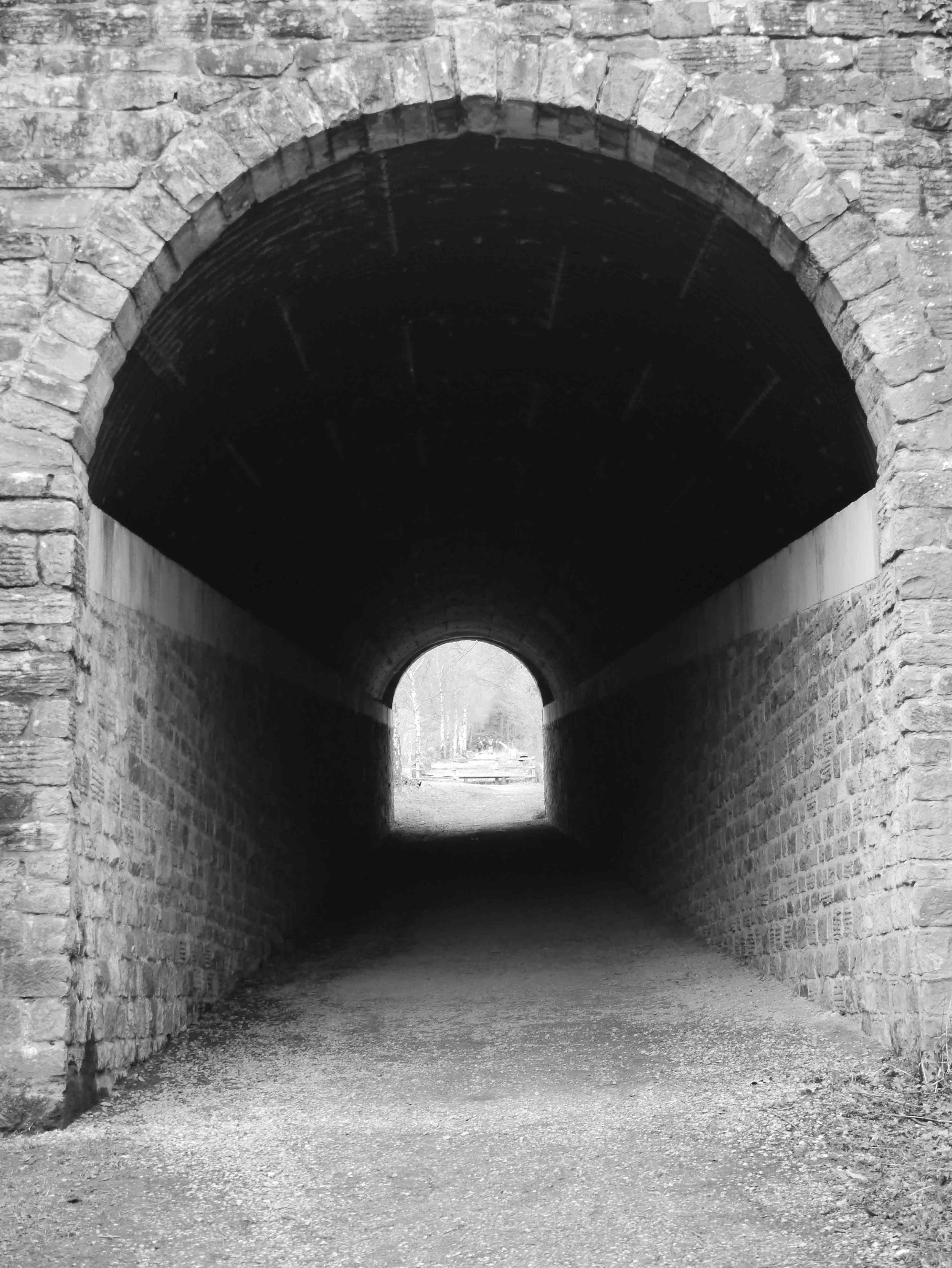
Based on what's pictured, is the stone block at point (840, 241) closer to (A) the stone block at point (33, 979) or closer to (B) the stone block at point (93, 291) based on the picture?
(B) the stone block at point (93, 291)

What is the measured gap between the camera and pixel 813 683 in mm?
6938

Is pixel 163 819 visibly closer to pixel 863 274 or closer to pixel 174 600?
pixel 174 600

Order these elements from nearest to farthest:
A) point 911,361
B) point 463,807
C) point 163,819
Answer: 1. point 911,361
2. point 163,819
3. point 463,807

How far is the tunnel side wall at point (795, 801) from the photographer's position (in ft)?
19.0

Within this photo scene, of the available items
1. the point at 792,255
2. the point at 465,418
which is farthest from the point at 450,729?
the point at 792,255

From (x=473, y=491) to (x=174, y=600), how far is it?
4925mm

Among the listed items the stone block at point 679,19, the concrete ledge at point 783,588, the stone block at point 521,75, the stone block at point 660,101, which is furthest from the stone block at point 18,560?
the concrete ledge at point 783,588

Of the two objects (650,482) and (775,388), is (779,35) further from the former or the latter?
(650,482)

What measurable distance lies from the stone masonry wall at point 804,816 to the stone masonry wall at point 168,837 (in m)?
3.55

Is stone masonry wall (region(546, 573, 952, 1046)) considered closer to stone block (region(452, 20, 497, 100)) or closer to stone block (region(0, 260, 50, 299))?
stone block (region(452, 20, 497, 100))

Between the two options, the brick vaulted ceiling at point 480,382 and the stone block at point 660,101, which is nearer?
the stone block at point 660,101

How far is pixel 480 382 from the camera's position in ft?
29.5

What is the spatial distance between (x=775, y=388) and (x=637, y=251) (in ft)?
3.73

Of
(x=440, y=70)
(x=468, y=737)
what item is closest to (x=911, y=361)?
(x=440, y=70)
